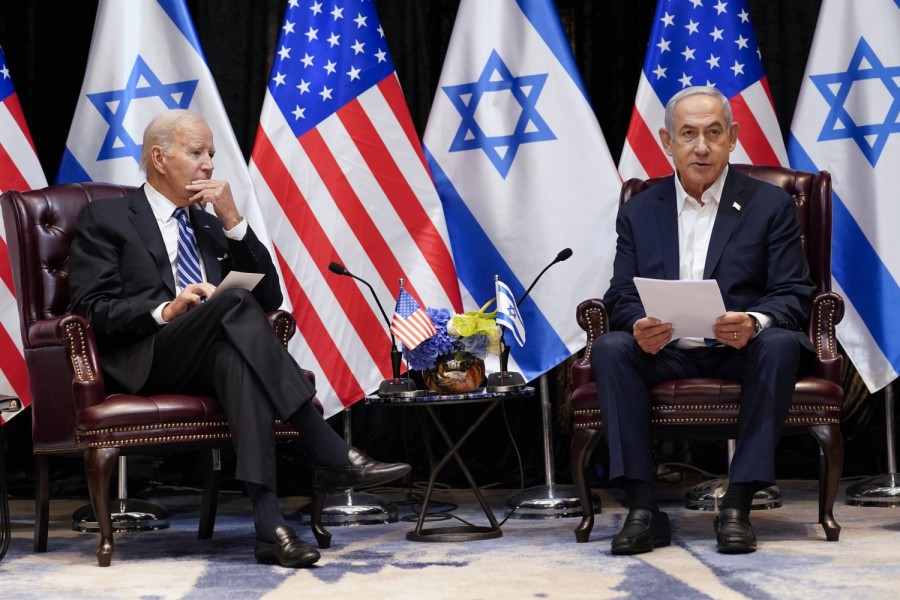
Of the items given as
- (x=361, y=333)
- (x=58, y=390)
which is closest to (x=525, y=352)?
(x=361, y=333)

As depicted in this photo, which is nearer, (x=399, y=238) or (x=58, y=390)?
(x=58, y=390)

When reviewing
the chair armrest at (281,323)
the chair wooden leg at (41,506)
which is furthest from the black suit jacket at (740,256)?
the chair wooden leg at (41,506)

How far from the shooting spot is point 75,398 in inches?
136

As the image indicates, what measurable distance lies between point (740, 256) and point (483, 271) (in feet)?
4.40

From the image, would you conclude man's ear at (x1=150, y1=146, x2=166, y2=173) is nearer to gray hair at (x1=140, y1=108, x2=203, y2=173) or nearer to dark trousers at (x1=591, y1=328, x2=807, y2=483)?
gray hair at (x1=140, y1=108, x2=203, y2=173)

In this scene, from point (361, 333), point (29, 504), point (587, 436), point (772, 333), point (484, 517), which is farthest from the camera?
point (29, 504)

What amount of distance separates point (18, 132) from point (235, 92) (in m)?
1.02

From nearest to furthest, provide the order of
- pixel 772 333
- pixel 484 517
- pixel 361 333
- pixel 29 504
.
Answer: pixel 772 333, pixel 484 517, pixel 361 333, pixel 29 504

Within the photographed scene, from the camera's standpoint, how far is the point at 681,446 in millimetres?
5273

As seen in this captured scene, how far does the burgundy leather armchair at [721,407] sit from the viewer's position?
3443mm

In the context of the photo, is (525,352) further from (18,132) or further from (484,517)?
(18,132)

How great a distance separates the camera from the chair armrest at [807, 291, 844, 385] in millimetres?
3576

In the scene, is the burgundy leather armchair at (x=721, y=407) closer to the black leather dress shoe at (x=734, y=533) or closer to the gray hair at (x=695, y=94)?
the black leather dress shoe at (x=734, y=533)

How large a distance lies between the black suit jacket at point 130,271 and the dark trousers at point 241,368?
101mm
